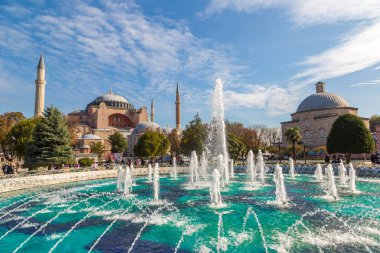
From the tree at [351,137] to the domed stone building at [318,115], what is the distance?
2017cm

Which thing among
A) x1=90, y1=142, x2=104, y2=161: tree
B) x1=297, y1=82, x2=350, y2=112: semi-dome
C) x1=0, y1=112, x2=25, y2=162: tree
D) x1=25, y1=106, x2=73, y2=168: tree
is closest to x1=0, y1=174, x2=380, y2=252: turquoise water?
x1=25, y1=106, x2=73, y2=168: tree

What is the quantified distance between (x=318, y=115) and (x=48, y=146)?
43.2 meters

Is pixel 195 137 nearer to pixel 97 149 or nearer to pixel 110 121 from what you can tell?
pixel 97 149

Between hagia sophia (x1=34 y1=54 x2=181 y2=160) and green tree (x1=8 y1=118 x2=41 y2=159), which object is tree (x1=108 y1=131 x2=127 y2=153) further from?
green tree (x1=8 y1=118 x2=41 y2=159)

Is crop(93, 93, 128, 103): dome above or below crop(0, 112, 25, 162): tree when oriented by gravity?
above

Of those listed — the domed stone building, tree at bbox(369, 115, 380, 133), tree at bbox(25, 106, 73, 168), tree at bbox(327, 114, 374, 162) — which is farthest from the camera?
tree at bbox(369, 115, 380, 133)

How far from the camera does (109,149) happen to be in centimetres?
6306

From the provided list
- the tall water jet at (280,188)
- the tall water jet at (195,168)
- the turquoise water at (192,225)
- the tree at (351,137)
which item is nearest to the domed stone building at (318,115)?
the tree at (351,137)

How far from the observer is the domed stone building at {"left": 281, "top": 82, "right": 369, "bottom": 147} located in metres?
47.1

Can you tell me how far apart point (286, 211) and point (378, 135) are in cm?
3587

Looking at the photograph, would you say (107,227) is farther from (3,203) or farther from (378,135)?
(378,135)

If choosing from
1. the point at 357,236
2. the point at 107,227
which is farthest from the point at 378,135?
the point at 107,227

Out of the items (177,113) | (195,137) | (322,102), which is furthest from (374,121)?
(195,137)

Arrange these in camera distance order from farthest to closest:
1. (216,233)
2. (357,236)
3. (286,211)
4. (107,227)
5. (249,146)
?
(249,146) → (286,211) → (107,227) → (216,233) → (357,236)
